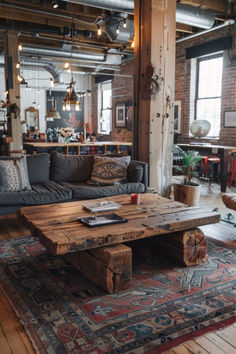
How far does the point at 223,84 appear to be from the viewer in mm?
7395

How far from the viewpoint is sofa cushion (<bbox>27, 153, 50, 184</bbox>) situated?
4.49 metres

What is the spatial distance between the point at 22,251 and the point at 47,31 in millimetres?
5663

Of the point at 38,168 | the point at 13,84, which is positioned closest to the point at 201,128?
the point at 38,168

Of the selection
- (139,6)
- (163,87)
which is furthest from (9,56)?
(163,87)

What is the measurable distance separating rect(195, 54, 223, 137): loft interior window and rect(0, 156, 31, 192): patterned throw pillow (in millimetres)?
5306

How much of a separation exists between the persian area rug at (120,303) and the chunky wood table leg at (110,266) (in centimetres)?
7

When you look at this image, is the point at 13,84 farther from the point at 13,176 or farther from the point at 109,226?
the point at 109,226

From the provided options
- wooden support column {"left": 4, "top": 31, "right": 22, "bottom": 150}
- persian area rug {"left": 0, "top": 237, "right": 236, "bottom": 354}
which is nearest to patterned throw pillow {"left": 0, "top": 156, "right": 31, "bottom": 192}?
persian area rug {"left": 0, "top": 237, "right": 236, "bottom": 354}

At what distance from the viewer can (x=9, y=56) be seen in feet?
25.1

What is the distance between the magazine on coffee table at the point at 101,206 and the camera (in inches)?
119

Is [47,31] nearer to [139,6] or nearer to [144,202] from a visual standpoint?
[139,6]

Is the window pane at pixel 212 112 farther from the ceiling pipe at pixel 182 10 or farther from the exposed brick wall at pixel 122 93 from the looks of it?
the exposed brick wall at pixel 122 93

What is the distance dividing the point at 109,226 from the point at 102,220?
108mm

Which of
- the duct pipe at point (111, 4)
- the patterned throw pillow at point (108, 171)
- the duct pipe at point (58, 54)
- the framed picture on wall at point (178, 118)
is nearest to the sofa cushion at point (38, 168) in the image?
the patterned throw pillow at point (108, 171)
